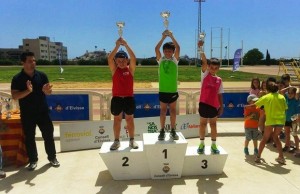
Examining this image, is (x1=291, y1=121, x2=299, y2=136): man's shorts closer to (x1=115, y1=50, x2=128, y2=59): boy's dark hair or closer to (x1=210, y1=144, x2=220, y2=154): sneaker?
(x1=210, y1=144, x2=220, y2=154): sneaker

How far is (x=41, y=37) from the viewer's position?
454 ft

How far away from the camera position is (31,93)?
233 inches

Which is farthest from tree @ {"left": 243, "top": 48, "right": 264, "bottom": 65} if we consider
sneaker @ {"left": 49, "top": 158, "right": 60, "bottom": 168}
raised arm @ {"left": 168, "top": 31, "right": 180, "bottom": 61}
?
sneaker @ {"left": 49, "top": 158, "right": 60, "bottom": 168}

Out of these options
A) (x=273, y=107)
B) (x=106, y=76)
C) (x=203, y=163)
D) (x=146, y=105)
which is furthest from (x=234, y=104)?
(x=106, y=76)

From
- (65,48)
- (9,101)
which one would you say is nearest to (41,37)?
(65,48)

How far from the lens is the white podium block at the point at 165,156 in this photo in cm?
528

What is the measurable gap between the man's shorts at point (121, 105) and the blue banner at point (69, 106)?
132 inches

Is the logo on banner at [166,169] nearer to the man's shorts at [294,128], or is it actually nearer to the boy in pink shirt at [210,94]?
the boy in pink shirt at [210,94]

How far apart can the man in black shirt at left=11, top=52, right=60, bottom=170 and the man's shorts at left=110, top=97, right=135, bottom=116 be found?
137 centimetres

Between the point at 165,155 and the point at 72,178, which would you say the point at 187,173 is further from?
the point at 72,178

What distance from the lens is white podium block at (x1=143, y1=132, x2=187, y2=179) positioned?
528cm

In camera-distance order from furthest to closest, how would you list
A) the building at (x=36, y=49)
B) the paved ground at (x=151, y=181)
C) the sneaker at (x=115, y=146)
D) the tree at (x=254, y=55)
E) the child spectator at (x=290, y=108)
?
the building at (x=36, y=49) → the tree at (x=254, y=55) → the child spectator at (x=290, y=108) → the sneaker at (x=115, y=146) → the paved ground at (x=151, y=181)

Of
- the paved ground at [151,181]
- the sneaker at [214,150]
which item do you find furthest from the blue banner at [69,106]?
the sneaker at [214,150]

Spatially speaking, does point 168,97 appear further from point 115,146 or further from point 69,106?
point 69,106
